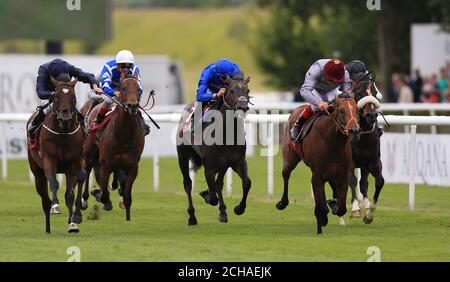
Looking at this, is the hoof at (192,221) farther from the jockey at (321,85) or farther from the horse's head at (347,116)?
the horse's head at (347,116)

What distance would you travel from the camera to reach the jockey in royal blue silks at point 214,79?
44.8ft

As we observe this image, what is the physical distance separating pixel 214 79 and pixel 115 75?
146cm

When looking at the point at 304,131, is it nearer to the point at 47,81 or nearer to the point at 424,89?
the point at 47,81

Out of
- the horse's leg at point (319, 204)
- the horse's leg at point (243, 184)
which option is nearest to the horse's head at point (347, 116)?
the horse's leg at point (319, 204)

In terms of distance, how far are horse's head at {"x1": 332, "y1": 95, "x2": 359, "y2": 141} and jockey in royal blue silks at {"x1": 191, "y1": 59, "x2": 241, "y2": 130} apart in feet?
5.56

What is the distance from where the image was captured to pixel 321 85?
13.2 metres

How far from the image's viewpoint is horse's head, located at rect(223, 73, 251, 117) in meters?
13.0

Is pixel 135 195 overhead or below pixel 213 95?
below

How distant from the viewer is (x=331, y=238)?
11.9 m

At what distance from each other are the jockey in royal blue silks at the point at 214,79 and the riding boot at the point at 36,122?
174cm

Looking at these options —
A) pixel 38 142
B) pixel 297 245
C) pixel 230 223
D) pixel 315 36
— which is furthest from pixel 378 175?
pixel 315 36

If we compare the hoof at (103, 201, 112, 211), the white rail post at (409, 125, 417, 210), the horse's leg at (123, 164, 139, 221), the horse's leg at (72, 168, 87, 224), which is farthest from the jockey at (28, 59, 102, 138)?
the white rail post at (409, 125, 417, 210)

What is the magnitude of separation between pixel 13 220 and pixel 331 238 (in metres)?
4.08

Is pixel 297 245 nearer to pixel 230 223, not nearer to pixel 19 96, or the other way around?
pixel 230 223
